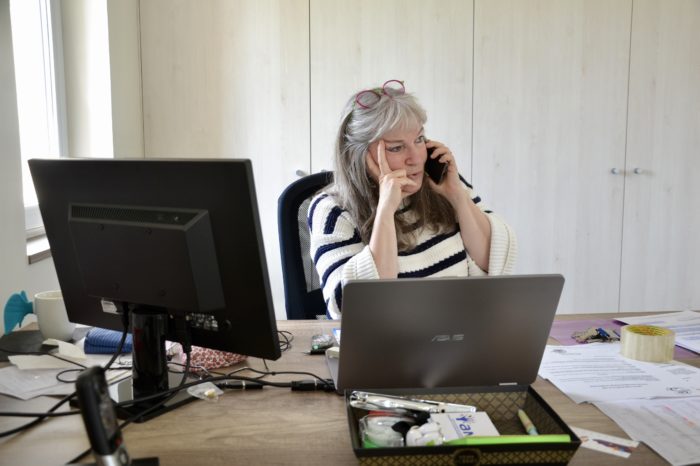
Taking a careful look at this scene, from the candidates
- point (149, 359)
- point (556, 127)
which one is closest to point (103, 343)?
point (149, 359)

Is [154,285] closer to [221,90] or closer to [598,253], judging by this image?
[221,90]

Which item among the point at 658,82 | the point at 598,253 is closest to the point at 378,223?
the point at 598,253

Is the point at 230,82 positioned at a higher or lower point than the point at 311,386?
higher

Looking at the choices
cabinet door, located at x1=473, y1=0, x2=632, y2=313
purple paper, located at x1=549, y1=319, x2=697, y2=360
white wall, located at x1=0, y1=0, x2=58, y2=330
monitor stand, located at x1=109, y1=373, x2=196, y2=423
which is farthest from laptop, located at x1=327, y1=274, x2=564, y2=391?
cabinet door, located at x1=473, y1=0, x2=632, y2=313

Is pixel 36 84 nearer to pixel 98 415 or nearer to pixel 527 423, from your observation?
pixel 98 415

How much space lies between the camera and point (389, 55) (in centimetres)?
306

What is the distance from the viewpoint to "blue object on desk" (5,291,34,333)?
1.44m

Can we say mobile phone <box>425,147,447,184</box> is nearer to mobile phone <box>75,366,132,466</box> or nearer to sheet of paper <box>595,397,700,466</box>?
sheet of paper <box>595,397,700,466</box>

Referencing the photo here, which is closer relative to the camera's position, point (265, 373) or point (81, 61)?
point (265, 373)

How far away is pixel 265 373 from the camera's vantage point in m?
1.27

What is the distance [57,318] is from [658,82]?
297 centimetres

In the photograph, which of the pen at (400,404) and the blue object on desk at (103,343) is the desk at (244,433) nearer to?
the pen at (400,404)

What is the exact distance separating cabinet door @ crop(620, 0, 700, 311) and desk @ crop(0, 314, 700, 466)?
2410mm

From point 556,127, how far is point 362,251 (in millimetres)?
1849
